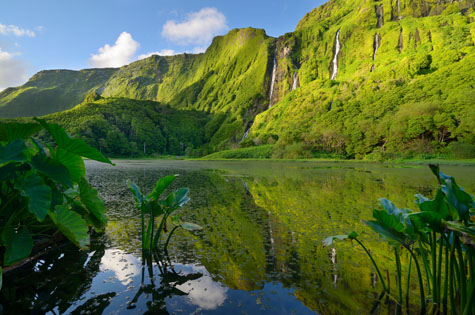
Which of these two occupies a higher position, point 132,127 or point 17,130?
point 132,127

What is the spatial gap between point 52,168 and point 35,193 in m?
0.31

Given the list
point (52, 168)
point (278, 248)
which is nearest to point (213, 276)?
point (278, 248)

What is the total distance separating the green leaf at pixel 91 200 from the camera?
3707 millimetres

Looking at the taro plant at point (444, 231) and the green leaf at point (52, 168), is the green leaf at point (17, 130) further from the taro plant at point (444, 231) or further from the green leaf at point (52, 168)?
the taro plant at point (444, 231)

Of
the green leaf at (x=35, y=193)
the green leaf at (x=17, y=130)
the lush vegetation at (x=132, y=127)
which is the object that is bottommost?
the green leaf at (x=35, y=193)

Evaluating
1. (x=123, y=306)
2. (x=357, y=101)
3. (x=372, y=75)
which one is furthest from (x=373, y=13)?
(x=123, y=306)

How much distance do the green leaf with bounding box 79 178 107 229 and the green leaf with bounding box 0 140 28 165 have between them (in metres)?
1.51

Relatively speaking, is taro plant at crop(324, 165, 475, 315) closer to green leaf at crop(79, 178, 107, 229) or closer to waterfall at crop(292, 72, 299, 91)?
green leaf at crop(79, 178, 107, 229)

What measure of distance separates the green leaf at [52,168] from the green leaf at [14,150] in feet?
0.65

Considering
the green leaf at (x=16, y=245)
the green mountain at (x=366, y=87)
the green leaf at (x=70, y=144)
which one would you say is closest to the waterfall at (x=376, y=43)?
the green mountain at (x=366, y=87)

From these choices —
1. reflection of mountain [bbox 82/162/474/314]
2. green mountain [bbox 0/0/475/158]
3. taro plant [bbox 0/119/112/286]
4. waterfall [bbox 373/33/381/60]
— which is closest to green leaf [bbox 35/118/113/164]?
taro plant [bbox 0/119/112/286]

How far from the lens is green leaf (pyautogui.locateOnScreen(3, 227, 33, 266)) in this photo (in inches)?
99.8

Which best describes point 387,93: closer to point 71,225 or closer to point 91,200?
point 91,200

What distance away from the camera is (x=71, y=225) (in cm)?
317
